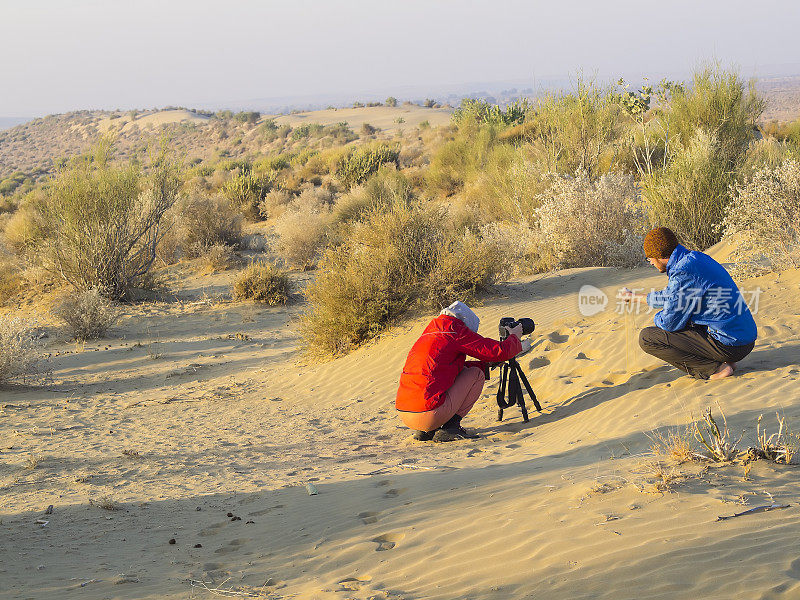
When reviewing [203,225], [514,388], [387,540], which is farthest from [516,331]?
[203,225]

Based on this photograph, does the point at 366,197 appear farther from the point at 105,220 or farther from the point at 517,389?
the point at 517,389

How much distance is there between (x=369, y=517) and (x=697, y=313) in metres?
3.51

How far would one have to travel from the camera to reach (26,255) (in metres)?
16.8

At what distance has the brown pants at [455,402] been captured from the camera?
646 cm

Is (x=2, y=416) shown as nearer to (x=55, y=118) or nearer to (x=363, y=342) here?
(x=363, y=342)

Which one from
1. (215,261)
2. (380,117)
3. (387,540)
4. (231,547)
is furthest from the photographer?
(380,117)

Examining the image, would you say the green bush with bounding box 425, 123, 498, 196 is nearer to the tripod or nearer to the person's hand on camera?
the tripod

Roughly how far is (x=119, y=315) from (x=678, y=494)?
1099 centimetres

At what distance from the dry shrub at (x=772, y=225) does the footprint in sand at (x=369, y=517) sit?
22.8 feet

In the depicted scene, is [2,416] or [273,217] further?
[273,217]

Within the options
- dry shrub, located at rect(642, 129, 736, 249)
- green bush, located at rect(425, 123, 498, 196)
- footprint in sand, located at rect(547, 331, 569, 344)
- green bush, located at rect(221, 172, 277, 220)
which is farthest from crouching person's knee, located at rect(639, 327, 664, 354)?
green bush, located at rect(221, 172, 277, 220)

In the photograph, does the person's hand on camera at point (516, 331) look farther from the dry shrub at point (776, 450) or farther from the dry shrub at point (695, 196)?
the dry shrub at point (695, 196)

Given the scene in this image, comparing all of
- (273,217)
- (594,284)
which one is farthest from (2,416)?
(273,217)

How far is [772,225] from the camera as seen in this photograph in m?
9.64
